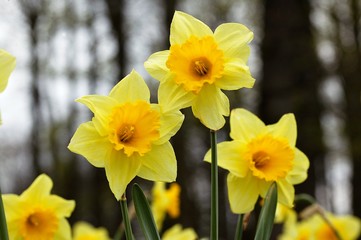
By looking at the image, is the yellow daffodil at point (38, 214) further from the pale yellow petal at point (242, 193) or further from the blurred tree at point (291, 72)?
the blurred tree at point (291, 72)

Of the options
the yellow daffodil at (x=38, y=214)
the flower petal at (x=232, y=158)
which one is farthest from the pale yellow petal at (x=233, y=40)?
the yellow daffodil at (x=38, y=214)

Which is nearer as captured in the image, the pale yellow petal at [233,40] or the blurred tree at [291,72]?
the pale yellow petal at [233,40]

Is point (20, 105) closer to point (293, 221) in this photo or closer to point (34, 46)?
point (34, 46)

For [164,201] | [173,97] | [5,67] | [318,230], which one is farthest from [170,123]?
[318,230]

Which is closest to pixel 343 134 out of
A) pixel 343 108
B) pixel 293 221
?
pixel 343 108

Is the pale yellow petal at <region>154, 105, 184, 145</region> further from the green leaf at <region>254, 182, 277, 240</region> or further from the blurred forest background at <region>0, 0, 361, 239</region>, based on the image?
the blurred forest background at <region>0, 0, 361, 239</region>

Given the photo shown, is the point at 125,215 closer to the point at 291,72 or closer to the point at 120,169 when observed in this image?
the point at 120,169

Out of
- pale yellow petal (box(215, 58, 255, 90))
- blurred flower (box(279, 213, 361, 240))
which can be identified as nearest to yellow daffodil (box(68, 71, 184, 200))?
pale yellow petal (box(215, 58, 255, 90))
